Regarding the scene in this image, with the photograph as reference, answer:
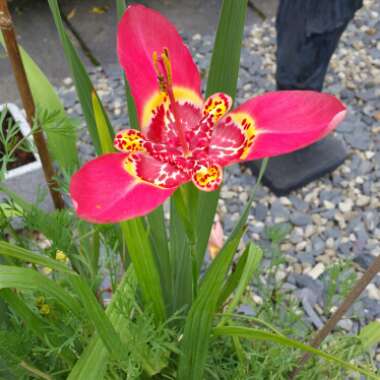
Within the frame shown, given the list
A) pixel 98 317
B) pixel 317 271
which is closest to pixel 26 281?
pixel 98 317

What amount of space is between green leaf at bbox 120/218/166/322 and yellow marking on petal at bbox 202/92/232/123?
135 millimetres

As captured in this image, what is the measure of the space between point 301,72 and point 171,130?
1.02m

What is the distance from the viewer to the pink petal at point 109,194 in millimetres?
464

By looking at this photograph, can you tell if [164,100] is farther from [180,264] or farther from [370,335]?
[370,335]

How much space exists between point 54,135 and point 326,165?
1078 millimetres

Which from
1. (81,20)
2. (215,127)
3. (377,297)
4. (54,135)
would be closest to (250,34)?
(81,20)

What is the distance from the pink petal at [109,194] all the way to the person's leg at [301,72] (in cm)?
107

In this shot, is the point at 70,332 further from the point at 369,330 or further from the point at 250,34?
the point at 250,34

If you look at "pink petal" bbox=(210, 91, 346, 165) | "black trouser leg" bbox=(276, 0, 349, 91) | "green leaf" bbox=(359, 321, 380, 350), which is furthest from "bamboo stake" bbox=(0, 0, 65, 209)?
"black trouser leg" bbox=(276, 0, 349, 91)

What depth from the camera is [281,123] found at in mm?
522

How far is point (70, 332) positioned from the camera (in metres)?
0.72

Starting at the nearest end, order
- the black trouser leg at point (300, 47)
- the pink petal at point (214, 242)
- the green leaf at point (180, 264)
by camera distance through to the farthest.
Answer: the green leaf at point (180, 264) < the pink petal at point (214, 242) < the black trouser leg at point (300, 47)

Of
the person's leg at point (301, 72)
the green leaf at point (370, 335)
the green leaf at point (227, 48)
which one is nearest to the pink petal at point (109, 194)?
the green leaf at point (227, 48)

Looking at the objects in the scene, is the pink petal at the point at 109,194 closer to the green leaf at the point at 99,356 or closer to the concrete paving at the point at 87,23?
the green leaf at the point at 99,356
